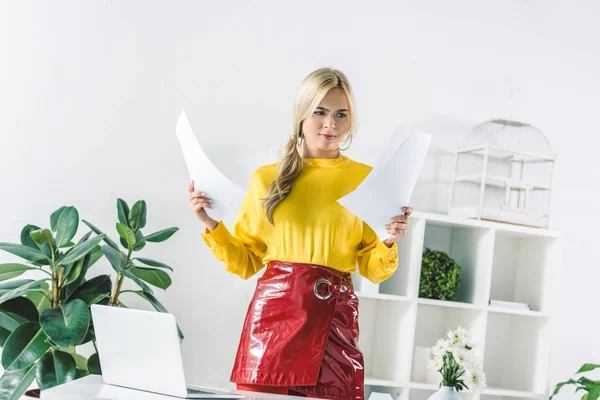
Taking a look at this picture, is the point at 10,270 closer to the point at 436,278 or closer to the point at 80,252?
the point at 80,252

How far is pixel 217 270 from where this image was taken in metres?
3.35

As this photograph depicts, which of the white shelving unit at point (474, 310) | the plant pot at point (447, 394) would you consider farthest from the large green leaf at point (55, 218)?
the plant pot at point (447, 394)

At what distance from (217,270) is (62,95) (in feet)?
3.27

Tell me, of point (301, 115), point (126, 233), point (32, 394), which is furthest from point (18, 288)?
point (301, 115)

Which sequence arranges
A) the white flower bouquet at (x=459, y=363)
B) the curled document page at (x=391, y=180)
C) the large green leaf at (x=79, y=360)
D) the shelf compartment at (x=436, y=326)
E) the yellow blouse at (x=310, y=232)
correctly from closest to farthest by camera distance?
1. the curled document page at (x=391, y=180)
2. the yellow blouse at (x=310, y=232)
3. the white flower bouquet at (x=459, y=363)
4. the large green leaf at (x=79, y=360)
5. the shelf compartment at (x=436, y=326)

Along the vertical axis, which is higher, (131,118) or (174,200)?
(131,118)

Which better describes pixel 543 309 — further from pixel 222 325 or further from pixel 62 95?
pixel 62 95

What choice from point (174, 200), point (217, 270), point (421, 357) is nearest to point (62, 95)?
point (174, 200)

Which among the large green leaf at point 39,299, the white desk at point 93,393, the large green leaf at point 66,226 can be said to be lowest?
the white desk at point 93,393

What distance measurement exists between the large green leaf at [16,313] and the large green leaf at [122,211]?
47 centimetres

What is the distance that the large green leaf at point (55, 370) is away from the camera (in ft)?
8.61

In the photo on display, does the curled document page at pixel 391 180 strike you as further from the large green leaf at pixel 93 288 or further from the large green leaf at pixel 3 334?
the large green leaf at pixel 3 334

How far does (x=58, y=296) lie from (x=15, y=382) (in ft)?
1.10

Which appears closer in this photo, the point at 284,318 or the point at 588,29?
the point at 284,318
